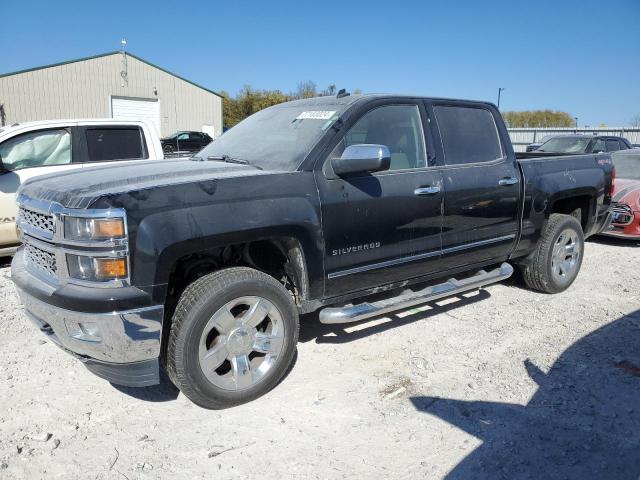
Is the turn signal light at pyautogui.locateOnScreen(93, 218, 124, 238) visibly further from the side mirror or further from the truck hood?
the side mirror

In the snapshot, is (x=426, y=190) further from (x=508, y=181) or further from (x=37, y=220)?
(x=37, y=220)

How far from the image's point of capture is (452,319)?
471cm

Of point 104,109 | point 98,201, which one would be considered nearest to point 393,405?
point 98,201

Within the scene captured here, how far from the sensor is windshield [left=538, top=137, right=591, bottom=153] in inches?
561

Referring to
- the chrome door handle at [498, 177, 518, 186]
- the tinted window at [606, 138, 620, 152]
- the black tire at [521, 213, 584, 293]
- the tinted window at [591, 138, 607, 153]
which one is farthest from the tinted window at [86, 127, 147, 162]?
the tinted window at [606, 138, 620, 152]

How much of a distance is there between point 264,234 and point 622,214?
6801 mm

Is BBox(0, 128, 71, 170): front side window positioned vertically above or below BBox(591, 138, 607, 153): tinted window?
below

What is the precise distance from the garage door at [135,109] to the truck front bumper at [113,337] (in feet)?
96.8

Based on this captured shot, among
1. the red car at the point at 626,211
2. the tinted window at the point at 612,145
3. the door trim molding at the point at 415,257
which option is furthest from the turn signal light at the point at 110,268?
the tinted window at the point at 612,145

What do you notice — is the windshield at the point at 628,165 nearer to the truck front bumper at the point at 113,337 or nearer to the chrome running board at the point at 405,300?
the chrome running board at the point at 405,300

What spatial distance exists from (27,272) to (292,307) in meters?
1.67

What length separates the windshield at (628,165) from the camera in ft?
28.5

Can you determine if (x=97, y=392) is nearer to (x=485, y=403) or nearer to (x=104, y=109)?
(x=485, y=403)

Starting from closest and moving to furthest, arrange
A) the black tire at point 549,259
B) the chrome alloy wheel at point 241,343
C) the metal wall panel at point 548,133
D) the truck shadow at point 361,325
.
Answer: the chrome alloy wheel at point 241,343, the truck shadow at point 361,325, the black tire at point 549,259, the metal wall panel at point 548,133
